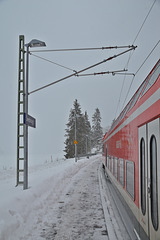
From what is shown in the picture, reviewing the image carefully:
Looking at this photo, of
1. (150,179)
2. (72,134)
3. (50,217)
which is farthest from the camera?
(72,134)

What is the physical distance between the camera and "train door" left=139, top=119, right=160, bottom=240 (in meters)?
2.62

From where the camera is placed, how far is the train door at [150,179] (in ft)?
8.58

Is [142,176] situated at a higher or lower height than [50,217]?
higher

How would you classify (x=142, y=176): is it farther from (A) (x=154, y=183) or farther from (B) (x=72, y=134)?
(B) (x=72, y=134)

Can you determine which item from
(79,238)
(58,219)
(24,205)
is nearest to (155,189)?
(79,238)

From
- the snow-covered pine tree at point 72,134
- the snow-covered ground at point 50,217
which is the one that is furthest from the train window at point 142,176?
the snow-covered pine tree at point 72,134

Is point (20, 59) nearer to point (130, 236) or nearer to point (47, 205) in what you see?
point (47, 205)

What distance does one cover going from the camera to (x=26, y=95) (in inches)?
372

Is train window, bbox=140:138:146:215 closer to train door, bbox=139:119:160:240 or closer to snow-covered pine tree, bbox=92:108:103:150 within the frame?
train door, bbox=139:119:160:240

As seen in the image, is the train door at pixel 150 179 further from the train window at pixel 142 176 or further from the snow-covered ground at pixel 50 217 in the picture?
the snow-covered ground at pixel 50 217

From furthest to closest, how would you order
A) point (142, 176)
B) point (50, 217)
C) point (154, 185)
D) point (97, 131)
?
point (97, 131) < point (50, 217) < point (142, 176) < point (154, 185)

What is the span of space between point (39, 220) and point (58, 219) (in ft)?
1.82

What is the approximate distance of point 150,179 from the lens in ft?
9.49

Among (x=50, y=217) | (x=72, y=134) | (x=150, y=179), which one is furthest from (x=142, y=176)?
(x=72, y=134)
